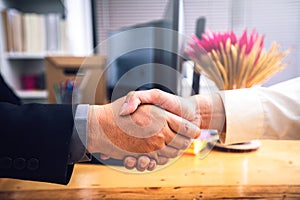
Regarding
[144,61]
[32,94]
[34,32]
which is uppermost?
[34,32]

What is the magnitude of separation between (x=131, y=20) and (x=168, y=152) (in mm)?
1077

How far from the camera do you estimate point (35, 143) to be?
38cm

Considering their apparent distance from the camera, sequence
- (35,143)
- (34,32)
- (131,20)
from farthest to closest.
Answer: (34,32) < (131,20) < (35,143)

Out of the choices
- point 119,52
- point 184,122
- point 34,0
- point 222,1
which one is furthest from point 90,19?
point 184,122

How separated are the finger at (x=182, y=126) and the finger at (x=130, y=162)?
89 millimetres

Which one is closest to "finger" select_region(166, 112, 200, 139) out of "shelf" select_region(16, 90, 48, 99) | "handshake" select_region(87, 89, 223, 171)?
"handshake" select_region(87, 89, 223, 171)

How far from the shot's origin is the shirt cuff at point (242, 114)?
46cm

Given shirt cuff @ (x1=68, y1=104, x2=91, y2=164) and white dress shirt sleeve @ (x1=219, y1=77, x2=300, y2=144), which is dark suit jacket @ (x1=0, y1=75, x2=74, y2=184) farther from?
white dress shirt sleeve @ (x1=219, y1=77, x2=300, y2=144)

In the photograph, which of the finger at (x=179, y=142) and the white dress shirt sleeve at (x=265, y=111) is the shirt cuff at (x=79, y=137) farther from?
the white dress shirt sleeve at (x=265, y=111)

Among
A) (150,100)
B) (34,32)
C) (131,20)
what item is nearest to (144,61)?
(150,100)

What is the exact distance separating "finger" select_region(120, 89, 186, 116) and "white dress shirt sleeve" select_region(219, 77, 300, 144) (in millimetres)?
117

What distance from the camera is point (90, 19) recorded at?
66.1 inches

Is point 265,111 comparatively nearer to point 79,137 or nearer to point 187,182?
point 187,182

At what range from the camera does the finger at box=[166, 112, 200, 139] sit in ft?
1.32
